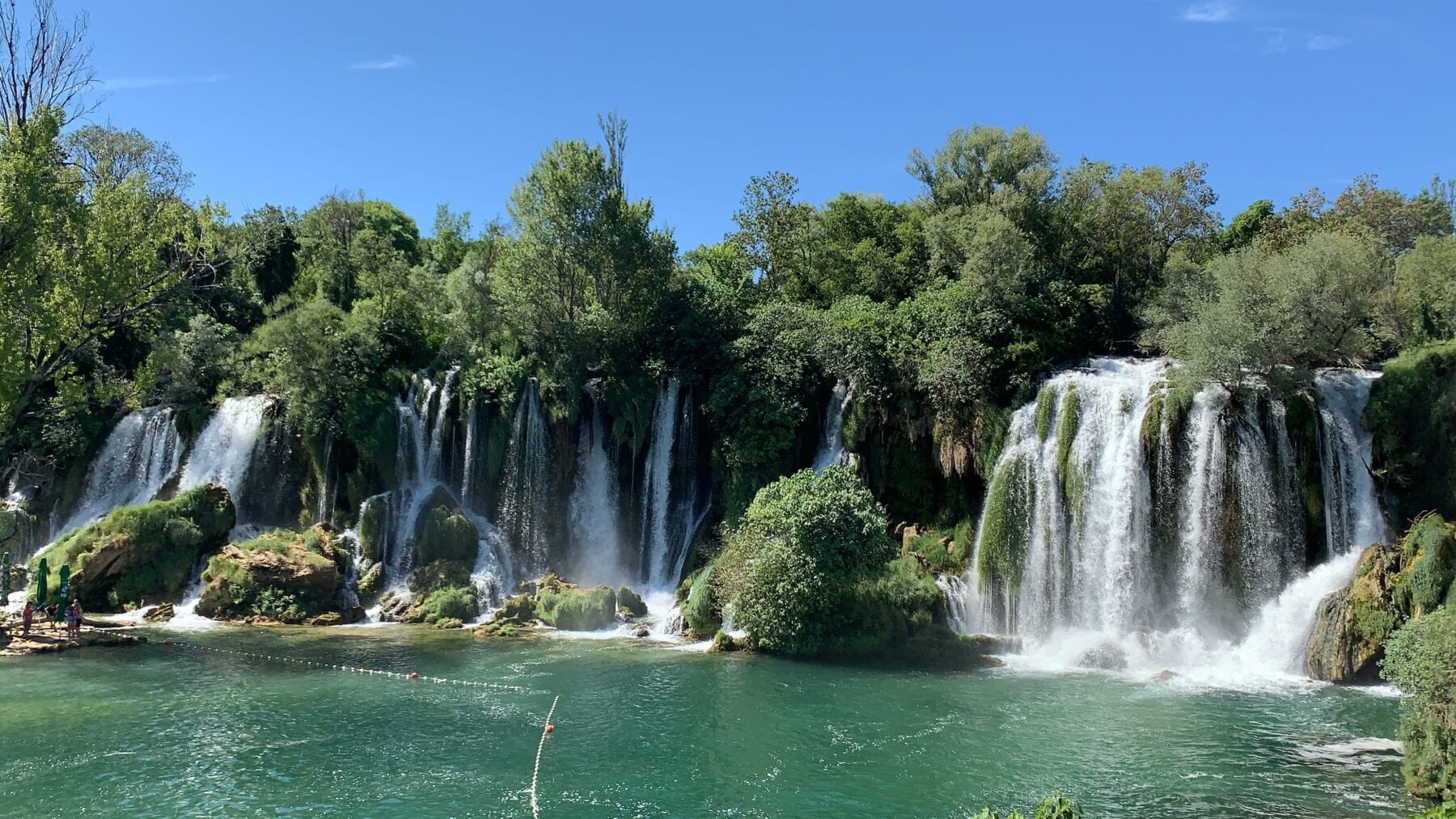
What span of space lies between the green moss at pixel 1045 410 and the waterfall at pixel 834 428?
6426 millimetres

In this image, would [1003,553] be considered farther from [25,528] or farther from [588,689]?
[25,528]

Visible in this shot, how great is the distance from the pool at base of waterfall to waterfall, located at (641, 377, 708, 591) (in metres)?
9.03

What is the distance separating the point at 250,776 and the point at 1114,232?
120 ft

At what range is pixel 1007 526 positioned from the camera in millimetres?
27625

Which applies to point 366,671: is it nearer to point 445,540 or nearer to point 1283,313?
point 445,540

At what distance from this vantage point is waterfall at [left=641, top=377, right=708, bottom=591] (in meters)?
33.9

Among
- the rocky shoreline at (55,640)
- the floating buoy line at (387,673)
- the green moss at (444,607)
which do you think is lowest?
the floating buoy line at (387,673)

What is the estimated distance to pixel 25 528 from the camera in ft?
118

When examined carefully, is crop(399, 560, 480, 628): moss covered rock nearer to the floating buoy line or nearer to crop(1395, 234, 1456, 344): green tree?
the floating buoy line

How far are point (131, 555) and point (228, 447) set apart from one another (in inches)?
265

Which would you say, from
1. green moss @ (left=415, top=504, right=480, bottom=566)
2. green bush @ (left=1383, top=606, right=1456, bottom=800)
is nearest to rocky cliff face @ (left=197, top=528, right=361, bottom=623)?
green moss @ (left=415, top=504, right=480, bottom=566)

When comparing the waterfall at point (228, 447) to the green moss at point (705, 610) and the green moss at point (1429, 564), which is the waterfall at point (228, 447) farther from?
the green moss at point (1429, 564)

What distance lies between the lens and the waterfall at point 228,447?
118ft

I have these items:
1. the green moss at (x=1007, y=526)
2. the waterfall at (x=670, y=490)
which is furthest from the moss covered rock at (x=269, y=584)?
the green moss at (x=1007, y=526)
